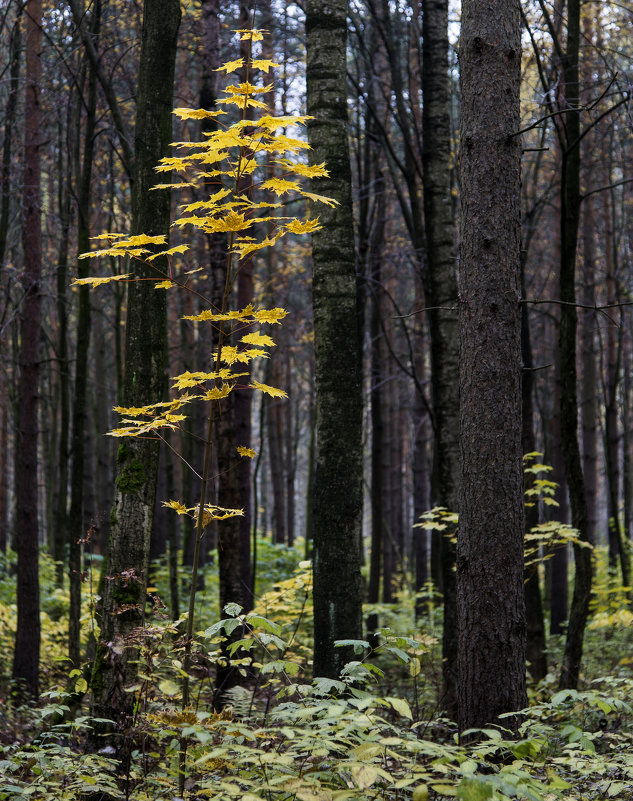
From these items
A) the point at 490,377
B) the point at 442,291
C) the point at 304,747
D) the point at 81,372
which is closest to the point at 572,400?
the point at 442,291

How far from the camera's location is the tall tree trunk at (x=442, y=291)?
6.36 meters

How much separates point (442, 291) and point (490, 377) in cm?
302

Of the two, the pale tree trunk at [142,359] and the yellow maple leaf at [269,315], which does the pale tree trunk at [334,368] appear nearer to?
the pale tree trunk at [142,359]

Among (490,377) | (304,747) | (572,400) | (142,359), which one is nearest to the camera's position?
(304,747)

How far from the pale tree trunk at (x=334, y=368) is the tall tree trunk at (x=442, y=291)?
1.51 metres

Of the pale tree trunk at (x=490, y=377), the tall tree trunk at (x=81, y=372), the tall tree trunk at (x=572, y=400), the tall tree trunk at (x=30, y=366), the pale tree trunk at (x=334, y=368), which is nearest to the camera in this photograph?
the pale tree trunk at (x=490, y=377)

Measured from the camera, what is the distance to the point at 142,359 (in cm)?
460

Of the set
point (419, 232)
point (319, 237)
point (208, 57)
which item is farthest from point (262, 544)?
point (319, 237)

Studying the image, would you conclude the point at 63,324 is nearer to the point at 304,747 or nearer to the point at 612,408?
the point at 304,747

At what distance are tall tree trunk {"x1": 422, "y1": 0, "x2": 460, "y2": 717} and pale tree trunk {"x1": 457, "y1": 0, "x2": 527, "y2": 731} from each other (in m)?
2.19

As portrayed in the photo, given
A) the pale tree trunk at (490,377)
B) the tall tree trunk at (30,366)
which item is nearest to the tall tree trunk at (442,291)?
the pale tree trunk at (490,377)

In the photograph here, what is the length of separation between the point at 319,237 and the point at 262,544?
1190 cm

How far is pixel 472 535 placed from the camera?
12.8 feet

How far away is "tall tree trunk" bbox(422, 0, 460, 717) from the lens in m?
6.36
